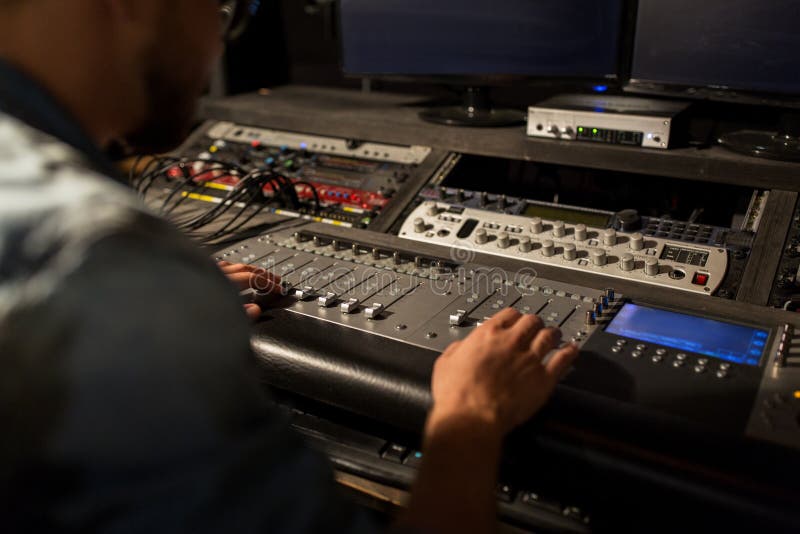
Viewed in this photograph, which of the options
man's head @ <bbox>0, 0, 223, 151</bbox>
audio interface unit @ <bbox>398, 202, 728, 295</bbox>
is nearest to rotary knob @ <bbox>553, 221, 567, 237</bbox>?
audio interface unit @ <bbox>398, 202, 728, 295</bbox>

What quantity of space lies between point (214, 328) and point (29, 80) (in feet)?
0.96

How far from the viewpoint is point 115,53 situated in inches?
26.6

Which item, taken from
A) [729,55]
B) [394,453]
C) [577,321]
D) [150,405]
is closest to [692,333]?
[577,321]

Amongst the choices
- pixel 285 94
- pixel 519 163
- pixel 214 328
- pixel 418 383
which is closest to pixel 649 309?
pixel 418 383

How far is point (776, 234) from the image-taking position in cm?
129

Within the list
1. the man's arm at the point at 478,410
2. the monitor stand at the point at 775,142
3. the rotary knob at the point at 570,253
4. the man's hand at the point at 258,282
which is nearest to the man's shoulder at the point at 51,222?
the man's arm at the point at 478,410

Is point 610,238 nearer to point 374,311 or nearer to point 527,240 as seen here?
point 527,240

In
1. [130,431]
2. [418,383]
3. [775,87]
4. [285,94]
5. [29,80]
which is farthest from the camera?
[285,94]

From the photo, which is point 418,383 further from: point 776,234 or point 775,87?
point 775,87

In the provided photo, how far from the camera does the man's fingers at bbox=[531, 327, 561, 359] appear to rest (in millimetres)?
994

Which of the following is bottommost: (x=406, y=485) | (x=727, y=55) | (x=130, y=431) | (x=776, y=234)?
(x=406, y=485)

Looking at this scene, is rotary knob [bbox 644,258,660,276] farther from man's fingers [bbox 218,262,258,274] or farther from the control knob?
man's fingers [bbox 218,262,258,274]

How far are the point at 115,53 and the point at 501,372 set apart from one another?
1.89 feet

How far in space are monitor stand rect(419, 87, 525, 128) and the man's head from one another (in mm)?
987
